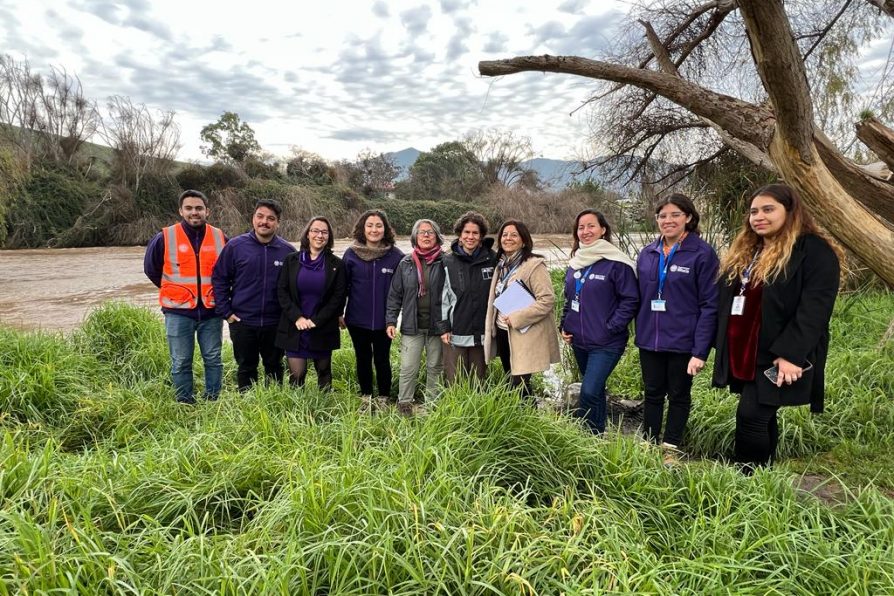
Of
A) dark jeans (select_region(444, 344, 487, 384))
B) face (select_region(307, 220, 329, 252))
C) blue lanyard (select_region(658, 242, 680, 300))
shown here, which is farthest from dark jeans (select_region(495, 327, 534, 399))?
face (select_region(307, 220, 329, 252))

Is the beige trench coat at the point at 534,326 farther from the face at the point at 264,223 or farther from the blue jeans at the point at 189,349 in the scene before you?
the blue jeans at the point at 189,349

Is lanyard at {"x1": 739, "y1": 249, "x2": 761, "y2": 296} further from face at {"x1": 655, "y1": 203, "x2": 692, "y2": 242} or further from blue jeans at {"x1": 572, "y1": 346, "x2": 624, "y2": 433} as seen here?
blue jeans at {"x1": 572, "y1": 346, "x2": 624, "y2": 433}

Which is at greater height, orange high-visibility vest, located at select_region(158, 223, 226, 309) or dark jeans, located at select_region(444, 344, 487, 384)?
orange high-visibility vest, located at select_region(158, 223, 226, 309)

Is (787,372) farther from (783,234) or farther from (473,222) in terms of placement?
(473,222)

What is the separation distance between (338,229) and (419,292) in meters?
24.5

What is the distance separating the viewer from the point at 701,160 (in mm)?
10133

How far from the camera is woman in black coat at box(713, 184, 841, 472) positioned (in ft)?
8.33

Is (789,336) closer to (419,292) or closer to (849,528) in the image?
(849,528)

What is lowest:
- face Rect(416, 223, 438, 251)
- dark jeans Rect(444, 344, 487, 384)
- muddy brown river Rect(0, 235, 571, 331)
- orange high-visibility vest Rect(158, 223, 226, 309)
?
muddy brown river Rect(0, 235, 571, 331)

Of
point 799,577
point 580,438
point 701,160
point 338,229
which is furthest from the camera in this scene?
point 338,229

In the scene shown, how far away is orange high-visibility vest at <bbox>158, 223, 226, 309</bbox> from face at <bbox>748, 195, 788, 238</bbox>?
12.7 feet

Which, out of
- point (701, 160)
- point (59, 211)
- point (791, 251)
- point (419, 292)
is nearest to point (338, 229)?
point (59, 211)

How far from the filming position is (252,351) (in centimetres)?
432

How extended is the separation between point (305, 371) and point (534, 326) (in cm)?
193
